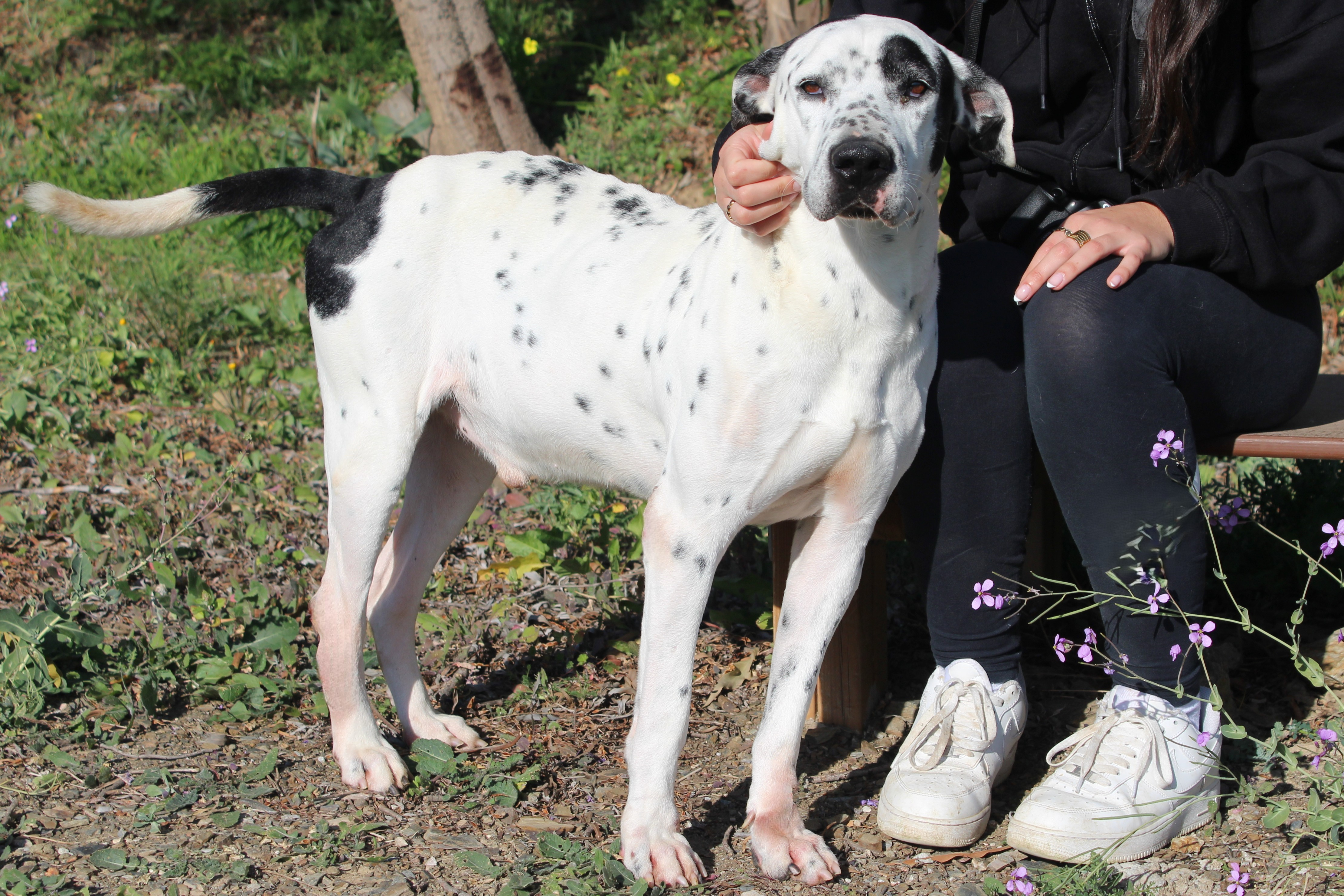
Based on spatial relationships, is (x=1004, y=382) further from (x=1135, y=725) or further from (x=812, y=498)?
(x=1135, y=725)

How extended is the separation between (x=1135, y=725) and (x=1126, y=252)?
39.3 inches

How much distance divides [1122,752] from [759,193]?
140 cm

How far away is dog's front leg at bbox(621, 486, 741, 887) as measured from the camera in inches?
88.3

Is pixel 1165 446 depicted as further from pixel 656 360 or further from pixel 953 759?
pixel 656 360

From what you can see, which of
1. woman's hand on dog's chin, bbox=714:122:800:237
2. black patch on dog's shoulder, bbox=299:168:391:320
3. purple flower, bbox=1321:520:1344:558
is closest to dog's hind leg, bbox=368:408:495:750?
black patch on dog's shoulder, bbox=299:168:391:320

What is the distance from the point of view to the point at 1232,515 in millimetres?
2506

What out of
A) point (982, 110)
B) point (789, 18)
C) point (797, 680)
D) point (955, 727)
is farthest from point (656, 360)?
point (789, 18)

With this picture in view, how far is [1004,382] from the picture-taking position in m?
2.54

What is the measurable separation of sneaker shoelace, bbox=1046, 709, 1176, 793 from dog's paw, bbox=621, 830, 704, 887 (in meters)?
0.83

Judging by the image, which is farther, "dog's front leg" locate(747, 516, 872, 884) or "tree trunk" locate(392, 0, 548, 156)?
"tree trunk" locate(392, 0, 548, 156)

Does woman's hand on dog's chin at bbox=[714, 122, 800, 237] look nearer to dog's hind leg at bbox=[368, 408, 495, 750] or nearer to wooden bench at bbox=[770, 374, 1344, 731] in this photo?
wooden bench at bbox=[770, 374, 1344, 731]

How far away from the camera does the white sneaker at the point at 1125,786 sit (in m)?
2.33

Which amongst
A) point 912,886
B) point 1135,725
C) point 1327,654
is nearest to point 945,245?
point 1327,654

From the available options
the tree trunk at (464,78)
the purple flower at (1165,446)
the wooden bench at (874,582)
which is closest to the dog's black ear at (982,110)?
the purple flower at (1165,446)
